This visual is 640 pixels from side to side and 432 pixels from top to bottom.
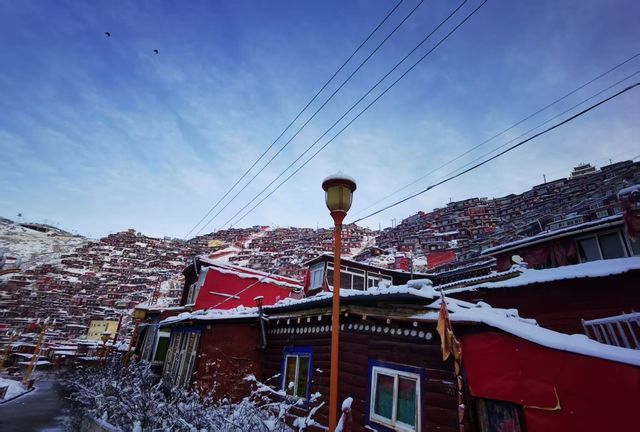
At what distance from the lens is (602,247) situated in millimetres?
12555

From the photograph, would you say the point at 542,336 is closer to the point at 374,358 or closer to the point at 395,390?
the point at 395,390

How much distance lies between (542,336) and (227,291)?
1952 centimetres

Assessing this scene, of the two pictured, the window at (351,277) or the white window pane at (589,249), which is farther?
the window at (351,277)

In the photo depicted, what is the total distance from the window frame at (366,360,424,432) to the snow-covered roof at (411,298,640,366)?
1.45m

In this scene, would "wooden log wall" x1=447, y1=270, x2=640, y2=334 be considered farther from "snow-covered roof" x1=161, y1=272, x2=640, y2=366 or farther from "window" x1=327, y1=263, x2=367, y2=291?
"window" x1=327, y1=263, x2=367, y2=291

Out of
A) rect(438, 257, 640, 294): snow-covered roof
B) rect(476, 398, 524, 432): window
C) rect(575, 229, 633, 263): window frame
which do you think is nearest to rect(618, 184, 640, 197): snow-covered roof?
rect(438, 257, 640, 294): snow-covered roof

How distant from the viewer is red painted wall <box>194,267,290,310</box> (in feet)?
66.1

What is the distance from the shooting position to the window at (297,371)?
9469 millimetres

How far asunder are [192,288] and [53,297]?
72230 mm

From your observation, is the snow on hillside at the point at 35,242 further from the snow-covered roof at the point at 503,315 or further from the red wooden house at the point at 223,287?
the snow-covered roof at the point at 503,315

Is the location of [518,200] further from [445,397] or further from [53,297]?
[53,297]

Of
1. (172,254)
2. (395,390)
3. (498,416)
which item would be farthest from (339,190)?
(172,254)

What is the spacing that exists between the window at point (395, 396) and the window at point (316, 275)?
43.1 ft

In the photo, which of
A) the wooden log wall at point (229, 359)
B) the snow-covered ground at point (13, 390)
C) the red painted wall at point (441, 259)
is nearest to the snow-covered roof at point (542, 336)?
the wooden log wall at point (229, 359)
